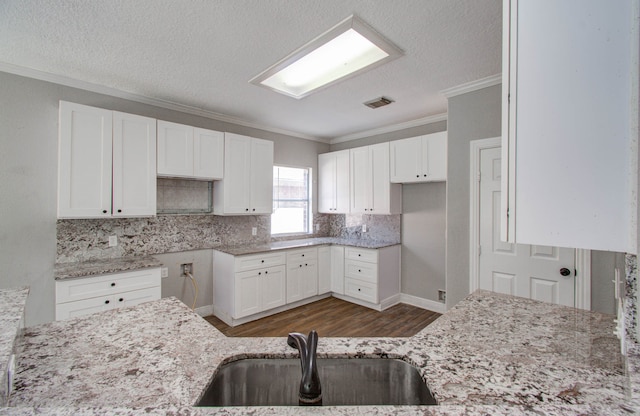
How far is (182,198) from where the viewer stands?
3469 mm

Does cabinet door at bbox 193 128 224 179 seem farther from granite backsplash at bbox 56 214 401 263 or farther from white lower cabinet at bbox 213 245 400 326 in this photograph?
white lower cabinet at bbox 213 245 400 326

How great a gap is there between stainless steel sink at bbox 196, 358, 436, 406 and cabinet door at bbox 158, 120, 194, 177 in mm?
2671

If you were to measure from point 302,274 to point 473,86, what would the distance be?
298 cm

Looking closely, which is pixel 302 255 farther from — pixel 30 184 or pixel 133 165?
pixel 30 184

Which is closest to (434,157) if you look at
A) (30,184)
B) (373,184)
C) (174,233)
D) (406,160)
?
(406,160)

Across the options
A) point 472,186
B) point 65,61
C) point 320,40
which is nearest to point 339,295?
point 472,186

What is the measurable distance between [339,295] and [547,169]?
3.87m

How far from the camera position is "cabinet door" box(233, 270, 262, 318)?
3307 mm

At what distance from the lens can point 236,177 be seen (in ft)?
11.8

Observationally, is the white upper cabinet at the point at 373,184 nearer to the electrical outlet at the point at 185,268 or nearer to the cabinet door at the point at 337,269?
the cabinet door at the point at 337,269

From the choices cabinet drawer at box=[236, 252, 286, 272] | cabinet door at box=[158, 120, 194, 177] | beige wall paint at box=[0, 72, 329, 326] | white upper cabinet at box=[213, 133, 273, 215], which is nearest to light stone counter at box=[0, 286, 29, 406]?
beige wall paint at box=[0, 72, 329, 326]

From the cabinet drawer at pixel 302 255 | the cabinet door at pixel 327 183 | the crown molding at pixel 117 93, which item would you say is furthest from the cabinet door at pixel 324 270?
the crown molding at pixel 117 93

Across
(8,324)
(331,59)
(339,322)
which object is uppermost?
(331,59)

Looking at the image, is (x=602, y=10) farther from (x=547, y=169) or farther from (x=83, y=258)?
(x=83, y=258)
